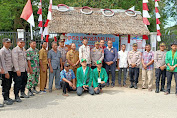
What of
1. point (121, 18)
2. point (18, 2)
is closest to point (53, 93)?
point (121, 18)

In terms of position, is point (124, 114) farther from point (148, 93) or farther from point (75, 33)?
point (75, 33)

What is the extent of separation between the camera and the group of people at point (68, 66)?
517 centimetres

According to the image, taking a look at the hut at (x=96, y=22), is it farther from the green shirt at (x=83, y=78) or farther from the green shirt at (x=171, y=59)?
the green shirt at (x=171, y=59)

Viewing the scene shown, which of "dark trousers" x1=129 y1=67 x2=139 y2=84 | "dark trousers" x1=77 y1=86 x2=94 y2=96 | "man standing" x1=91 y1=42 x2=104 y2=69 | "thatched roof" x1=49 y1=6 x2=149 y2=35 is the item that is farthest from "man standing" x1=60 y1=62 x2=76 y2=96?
"dark trousers" x1=129 y1=67 x2=139 y2=84

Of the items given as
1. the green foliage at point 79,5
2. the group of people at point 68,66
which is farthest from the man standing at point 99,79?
the green foliage at point 79,5

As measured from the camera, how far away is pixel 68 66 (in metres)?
6.27

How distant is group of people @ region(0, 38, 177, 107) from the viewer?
5.17m

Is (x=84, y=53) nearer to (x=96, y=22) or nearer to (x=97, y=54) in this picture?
(x=97, y=54)

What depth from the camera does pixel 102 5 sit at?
12.5 metres

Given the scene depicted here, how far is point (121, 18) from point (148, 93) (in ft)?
15.6

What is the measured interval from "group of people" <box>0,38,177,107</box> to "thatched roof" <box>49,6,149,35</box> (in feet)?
3.91

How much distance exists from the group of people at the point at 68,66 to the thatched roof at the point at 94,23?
1193 mm

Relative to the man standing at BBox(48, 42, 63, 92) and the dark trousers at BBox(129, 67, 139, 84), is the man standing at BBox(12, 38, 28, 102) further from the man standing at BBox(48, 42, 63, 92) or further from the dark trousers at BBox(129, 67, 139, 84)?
the dark trousers at BBox(129, 67, 139, 84)

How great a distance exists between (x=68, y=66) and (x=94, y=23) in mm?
3481
